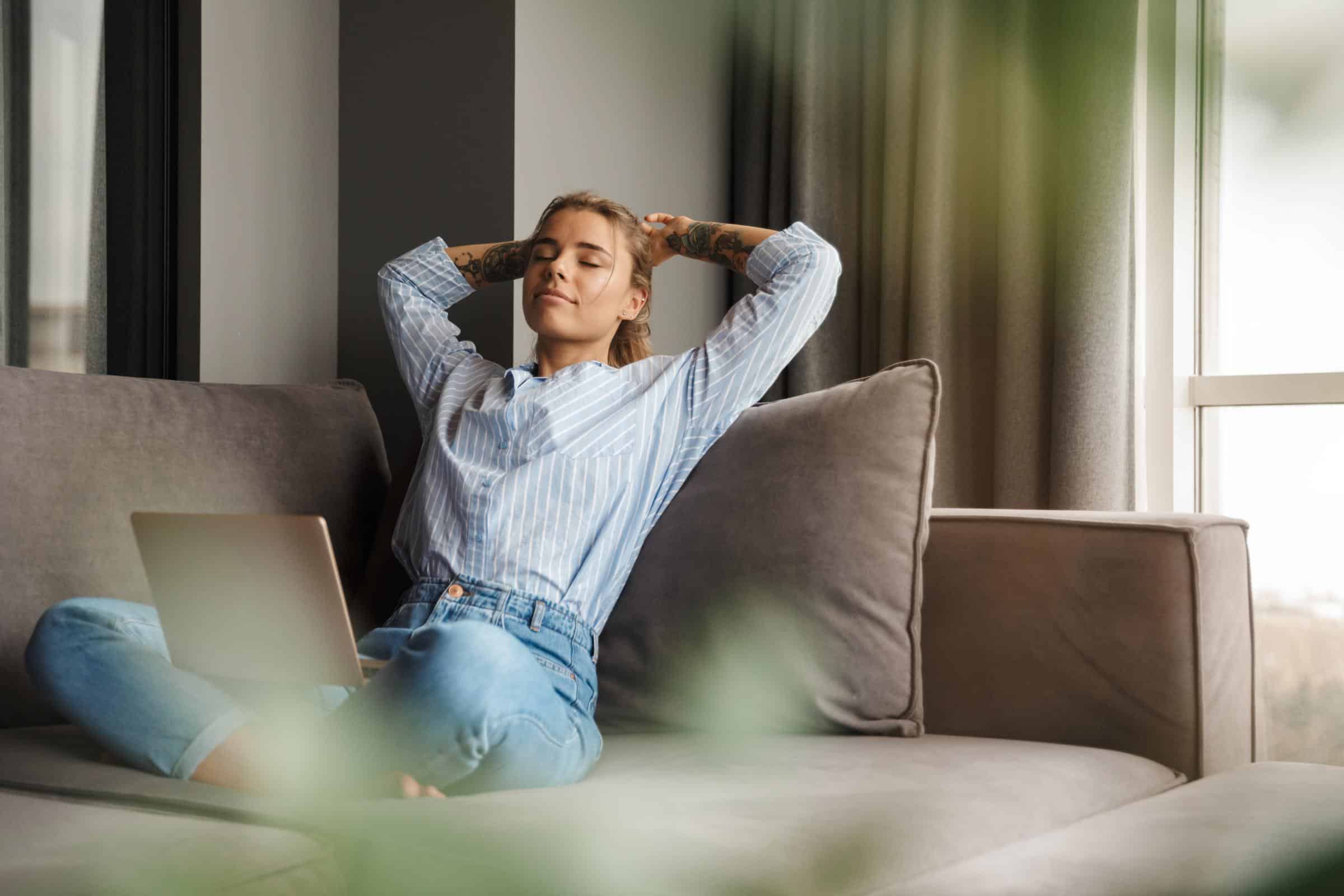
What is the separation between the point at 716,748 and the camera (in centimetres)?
112

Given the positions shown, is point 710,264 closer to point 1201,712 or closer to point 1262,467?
point 1262,467

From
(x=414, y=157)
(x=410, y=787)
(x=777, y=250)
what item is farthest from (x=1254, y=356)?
(x=410, y=787)

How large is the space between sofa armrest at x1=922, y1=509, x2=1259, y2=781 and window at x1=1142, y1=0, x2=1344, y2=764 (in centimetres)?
74

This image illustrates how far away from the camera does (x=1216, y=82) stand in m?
1.95

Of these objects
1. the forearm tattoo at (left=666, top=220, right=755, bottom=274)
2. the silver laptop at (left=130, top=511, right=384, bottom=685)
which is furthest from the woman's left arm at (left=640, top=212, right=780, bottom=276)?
the silver laptop at (left=130, top=511, right=384, bottom=685)

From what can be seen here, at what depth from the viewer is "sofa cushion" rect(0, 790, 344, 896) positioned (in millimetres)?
662

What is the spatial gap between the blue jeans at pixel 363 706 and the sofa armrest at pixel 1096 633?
1.39 ft

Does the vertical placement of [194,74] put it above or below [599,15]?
below

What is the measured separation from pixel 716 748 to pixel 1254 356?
137cm

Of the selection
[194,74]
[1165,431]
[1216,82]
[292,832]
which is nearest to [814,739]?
[292,832]

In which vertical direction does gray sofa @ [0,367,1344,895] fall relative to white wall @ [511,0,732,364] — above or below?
below

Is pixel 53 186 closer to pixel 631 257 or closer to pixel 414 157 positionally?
pixel 414 157

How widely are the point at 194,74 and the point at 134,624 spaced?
1305 mm

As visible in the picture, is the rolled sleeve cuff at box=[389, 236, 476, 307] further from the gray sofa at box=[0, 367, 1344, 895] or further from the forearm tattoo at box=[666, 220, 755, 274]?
the forearm tattoo at box=[666, 220, 755, 274]
